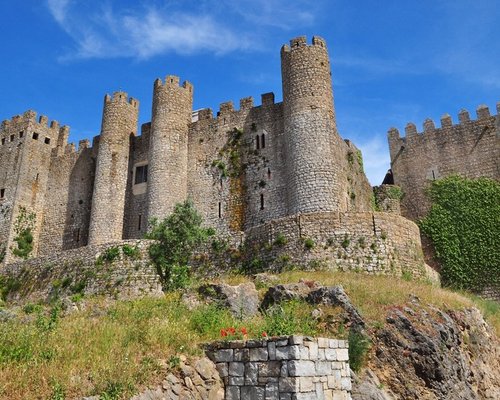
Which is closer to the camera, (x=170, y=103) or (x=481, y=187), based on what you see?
(x=481, y=187)

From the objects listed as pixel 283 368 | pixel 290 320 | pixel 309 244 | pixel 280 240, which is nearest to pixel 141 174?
pixel 280 240

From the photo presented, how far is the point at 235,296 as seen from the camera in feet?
53.9

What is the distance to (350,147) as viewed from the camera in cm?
3319

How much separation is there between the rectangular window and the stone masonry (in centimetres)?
2563

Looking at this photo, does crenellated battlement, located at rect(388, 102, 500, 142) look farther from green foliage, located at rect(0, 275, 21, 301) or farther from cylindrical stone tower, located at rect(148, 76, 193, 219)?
green foliage, located at rect(0, 275, 21, 301)

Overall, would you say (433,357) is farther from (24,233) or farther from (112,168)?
(24,233)

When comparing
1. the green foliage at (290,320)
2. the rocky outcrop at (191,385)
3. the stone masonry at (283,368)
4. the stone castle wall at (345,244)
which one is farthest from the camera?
the stone castle wall at (345,244)

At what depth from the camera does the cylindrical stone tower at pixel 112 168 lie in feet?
110

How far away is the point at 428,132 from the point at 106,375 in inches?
1192

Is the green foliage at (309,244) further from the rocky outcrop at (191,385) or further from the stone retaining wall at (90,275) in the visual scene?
the rocky outcrop at (191,385)

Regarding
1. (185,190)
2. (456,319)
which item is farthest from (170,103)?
(456,319)

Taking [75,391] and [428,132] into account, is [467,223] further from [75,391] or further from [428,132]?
[75,391]

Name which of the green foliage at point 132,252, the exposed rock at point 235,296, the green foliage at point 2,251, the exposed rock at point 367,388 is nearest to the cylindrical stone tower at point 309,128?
the green foliage at point 132,252

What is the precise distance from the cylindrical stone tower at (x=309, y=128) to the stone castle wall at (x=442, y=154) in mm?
7200
